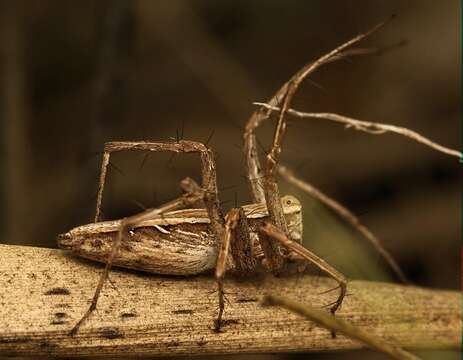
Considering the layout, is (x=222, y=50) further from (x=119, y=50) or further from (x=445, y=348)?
(x=445, y=348)

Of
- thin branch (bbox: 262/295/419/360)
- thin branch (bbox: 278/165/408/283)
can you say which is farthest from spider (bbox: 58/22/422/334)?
thin branch (bbox: 262/295/419/360)

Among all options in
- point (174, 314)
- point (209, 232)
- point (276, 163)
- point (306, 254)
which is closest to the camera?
point (174, 314)

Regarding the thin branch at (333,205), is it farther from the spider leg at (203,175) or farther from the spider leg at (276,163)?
the spider leg at (203,175)

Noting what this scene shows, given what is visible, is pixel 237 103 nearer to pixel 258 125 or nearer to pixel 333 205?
pixel 258 125

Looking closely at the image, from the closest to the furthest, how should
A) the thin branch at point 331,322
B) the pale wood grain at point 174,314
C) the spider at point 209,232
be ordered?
the thin branch at point 331,322
the pale wood grain at point 174,314
the spider at point 209,232

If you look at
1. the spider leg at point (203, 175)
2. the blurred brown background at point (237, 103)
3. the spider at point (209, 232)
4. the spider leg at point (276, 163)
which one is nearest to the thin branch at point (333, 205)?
the spider leg at point (276, 163)

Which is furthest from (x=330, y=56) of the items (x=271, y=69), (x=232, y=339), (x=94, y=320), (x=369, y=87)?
(x=271, y=69)

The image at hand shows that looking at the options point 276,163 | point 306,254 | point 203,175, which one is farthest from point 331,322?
point 203,175
